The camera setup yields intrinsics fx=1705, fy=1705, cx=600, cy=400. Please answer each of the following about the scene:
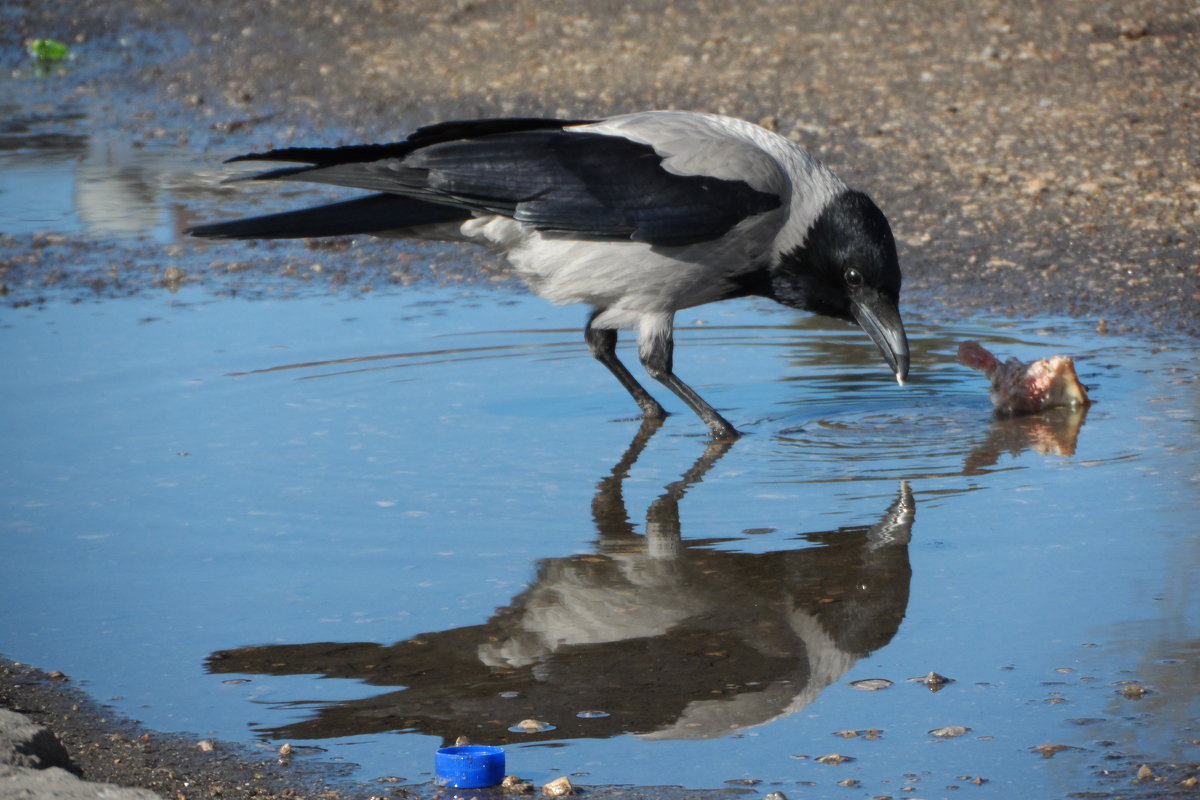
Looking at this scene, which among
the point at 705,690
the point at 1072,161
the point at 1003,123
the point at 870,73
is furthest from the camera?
the point at 870,73

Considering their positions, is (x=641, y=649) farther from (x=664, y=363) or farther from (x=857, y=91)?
(x=857, y=91)

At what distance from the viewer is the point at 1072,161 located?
833cm

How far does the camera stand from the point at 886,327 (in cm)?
549

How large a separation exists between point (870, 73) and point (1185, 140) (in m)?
2.33

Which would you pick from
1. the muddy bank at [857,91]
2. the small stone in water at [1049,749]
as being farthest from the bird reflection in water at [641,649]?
the muddy bank at [857,91]

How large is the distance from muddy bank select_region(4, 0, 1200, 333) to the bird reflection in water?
276 centimetres

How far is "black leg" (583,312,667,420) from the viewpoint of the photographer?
5828mm

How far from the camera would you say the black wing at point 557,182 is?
5.34m

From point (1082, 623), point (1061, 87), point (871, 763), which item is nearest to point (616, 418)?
point (1082, 623)

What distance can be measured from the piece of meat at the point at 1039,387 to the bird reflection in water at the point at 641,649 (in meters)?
1.10

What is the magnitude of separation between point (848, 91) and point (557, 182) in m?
4.92

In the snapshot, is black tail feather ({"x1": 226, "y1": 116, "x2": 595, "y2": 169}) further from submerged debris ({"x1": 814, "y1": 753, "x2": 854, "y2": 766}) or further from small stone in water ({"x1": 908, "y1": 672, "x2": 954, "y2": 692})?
submerged debris ({"x1": 814, "y1": 753, "x2": 854, "y2": 766})

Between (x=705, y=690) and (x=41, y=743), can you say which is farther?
(x=705, y=690)

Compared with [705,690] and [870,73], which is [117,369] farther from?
[870,73]
